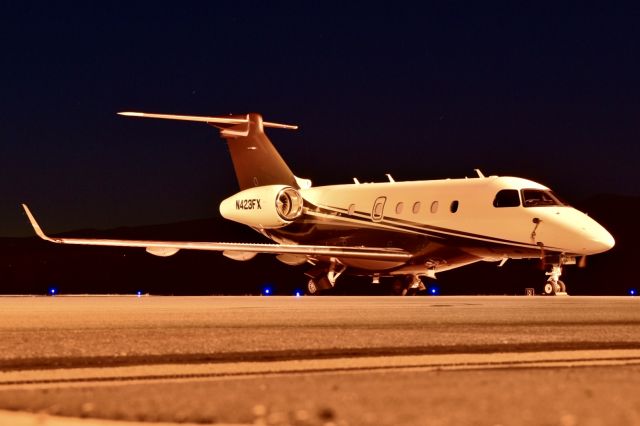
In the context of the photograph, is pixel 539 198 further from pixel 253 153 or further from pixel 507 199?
pixel 253 153

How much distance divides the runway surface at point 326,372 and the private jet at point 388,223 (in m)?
13.9

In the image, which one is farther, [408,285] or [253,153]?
[253,153]

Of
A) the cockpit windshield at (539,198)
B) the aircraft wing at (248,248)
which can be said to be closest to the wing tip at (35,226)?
the aircraft wing at (248,248)

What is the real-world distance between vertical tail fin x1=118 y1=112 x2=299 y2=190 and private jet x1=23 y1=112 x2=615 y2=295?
0.03m

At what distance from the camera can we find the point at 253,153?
107 ft

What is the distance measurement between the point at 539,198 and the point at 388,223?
16.1 ft

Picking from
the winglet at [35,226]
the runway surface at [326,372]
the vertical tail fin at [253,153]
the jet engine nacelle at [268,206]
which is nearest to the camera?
the runway surface at [326,372]

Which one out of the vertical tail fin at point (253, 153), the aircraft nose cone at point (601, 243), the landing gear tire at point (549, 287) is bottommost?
the landing gear tire at point (549, 287)

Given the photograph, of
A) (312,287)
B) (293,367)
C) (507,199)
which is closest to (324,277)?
(312,287)

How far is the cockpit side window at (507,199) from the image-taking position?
2486 centimetres

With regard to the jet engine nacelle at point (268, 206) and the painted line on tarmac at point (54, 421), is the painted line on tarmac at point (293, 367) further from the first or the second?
the jet engine nacelle at point (268, 206)

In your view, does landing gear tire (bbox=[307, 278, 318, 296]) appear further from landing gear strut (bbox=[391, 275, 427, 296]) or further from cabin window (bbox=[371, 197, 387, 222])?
cabin window (bbox=[371, 197, 387, 222])

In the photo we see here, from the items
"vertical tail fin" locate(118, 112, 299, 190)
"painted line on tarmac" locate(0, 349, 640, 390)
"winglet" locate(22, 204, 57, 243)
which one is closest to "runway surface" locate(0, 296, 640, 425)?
"painted line on tarmac" locate(0, 349, 640, 390)

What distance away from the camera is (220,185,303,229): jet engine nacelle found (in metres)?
29.8
